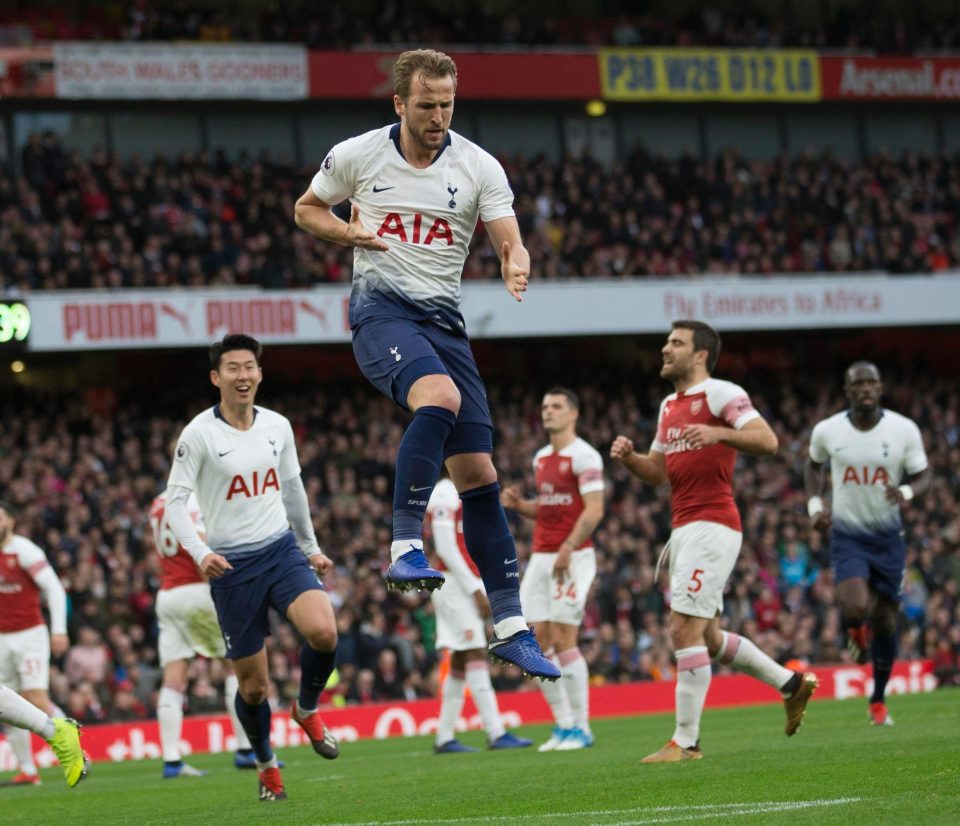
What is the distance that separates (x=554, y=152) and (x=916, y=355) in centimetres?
840

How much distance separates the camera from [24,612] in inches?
559

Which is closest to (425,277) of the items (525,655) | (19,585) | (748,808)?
(525,655)

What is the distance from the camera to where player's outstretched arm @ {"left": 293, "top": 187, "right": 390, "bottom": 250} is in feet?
24.1

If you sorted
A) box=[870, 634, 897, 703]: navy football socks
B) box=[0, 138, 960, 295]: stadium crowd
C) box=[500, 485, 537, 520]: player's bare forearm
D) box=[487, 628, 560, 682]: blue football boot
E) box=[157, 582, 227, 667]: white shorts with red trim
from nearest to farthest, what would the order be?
1. box=[487, 628, 560, 682]: blue football boot
2. box=[500, 485, 537, 520]: player's bare forearm
3. box=[870, 634, 897, 703]: navy football socks
4. box=[157, 582, 227, 667]: white shorts with red trim
5. box=[0, 138, 960, 295]: stadium crowd

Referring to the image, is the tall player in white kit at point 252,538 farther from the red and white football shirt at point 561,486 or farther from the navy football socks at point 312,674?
the red and white football shirt at point 561,486

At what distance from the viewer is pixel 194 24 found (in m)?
31.1

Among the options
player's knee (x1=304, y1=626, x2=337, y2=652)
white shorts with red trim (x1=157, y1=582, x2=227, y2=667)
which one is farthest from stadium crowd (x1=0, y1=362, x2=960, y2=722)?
player's knee (x1=304, y1=626, x2=337, y2=652)

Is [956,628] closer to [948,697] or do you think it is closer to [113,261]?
[948,697]

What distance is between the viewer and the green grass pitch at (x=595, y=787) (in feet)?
23.9

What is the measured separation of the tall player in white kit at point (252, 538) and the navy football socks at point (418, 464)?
2672 millimetres

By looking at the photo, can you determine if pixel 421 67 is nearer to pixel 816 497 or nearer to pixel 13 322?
pixel 816 497

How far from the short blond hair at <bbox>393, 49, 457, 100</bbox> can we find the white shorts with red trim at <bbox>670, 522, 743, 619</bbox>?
406 cm

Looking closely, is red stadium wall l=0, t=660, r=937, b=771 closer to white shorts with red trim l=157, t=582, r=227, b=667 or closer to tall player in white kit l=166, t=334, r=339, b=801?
white shorts with red trim l=157, t=582, r=227, b=667

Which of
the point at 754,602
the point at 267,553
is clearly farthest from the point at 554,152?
the point at 267,553
